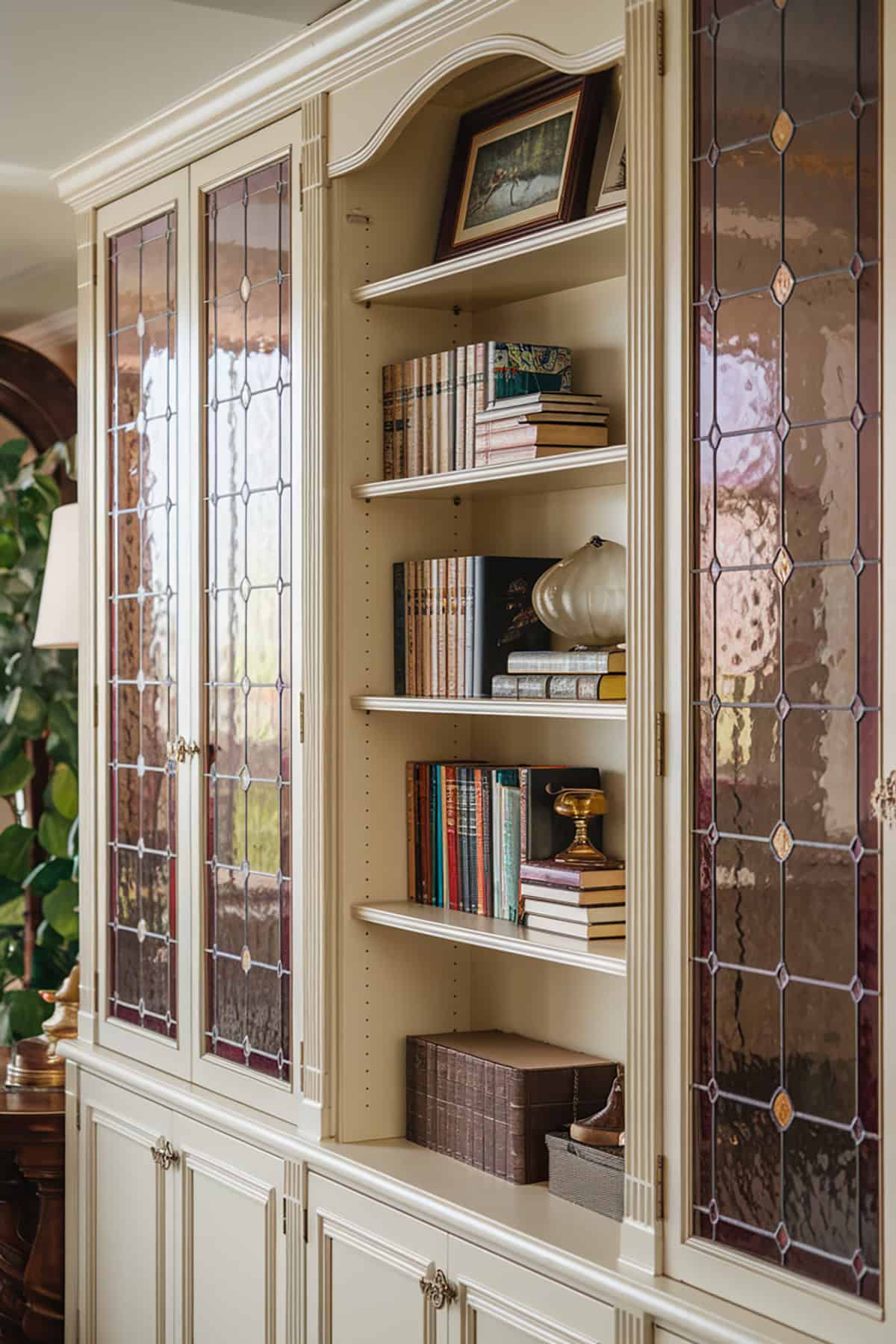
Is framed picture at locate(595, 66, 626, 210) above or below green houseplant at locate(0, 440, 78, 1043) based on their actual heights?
above

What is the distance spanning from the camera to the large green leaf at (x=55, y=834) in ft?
16.3

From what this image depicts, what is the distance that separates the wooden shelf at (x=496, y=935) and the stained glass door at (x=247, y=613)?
0.25 m

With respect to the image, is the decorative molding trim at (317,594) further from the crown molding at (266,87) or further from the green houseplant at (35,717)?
the green houseplant at (35,717)

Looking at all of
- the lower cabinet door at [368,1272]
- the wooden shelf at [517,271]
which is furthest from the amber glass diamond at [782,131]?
the lower cabinet door at [368,1272]

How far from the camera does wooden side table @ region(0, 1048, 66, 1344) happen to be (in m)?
3.85

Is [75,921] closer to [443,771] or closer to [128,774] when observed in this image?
[128,774]

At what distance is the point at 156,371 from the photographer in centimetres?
354

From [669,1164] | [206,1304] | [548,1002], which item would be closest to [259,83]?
[548,1002]

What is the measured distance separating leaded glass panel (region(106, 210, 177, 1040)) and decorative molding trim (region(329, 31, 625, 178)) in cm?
74

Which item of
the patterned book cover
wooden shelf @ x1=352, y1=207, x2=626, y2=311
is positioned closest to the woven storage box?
the patterned book cover

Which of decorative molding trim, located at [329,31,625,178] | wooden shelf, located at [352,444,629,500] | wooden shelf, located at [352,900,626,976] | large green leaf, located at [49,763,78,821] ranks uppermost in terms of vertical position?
decorative molding trim, located at [329,31,625,178]

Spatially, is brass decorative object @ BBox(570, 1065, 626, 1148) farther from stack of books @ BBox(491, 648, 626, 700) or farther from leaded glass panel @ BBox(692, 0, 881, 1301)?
stack of books @ BBox(491, 648, 626, 700)

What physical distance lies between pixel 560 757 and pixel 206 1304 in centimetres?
135

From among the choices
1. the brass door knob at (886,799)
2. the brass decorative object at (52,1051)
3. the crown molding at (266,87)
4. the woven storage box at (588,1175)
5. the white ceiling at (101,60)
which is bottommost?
the brass decorative object at (52,1051)
